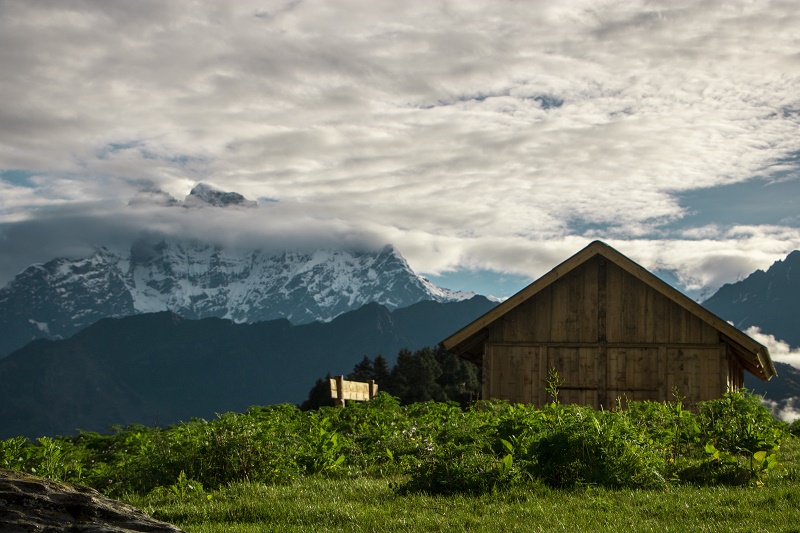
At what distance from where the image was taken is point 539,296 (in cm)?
2431

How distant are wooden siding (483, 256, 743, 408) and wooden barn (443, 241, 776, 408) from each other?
0.03 metres

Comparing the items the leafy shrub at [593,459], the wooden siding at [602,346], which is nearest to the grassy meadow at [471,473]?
the leafy shrub at [593,459]

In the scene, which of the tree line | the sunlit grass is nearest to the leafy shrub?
the sunlit grass

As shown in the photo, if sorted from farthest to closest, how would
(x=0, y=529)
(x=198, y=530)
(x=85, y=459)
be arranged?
(x=85, y=459)
(x=198, y=530)
(x=0, y=529)

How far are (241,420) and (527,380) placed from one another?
11.6 m

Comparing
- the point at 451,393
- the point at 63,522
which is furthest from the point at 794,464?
the point at 451,393

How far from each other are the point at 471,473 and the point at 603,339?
41.9 feet

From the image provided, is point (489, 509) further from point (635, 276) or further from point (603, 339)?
point (635, 276)

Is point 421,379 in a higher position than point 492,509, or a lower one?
lower

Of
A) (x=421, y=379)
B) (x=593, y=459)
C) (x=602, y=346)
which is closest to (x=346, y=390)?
(x=602, y=346)

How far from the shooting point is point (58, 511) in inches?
271

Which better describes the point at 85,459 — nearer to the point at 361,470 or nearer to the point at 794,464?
the point at 361,470

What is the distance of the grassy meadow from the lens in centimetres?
1009

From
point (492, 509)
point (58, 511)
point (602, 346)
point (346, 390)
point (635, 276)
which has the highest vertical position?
point (635, 276)
